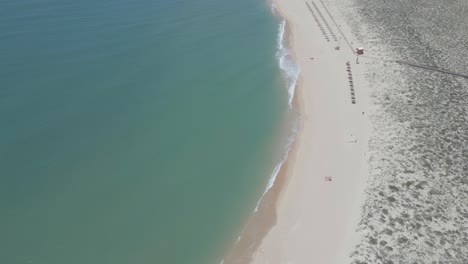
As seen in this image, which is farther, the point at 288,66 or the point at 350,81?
the point at 288,66

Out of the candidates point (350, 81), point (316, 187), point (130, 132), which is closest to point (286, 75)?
point (350, 81)

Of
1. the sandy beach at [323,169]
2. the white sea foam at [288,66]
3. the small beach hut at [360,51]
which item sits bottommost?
the sandy beach at [323,169]

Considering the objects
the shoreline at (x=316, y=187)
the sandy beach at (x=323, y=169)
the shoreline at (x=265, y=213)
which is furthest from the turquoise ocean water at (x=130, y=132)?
the sandy beach at (x=323, y=169)

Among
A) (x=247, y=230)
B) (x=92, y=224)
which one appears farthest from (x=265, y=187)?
(x=92, y=224)

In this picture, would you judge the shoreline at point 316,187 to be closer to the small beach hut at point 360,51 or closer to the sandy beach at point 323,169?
the sandy beach at point 323,169

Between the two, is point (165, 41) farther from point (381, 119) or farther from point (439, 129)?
point (439, 129)

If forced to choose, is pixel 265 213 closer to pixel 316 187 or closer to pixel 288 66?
pixel 316 187

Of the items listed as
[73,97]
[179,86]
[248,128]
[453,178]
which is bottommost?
[453,178]
